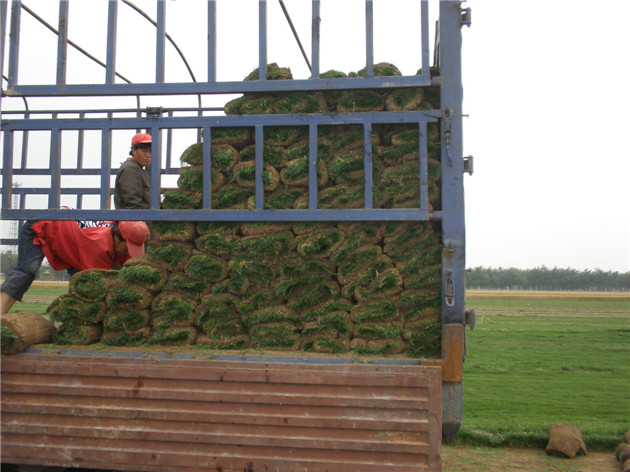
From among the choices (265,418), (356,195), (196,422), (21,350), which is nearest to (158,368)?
(196,422)

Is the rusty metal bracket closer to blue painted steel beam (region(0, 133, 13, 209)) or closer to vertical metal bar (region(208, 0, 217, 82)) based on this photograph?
vertical metal bar (region(208, 0, 217, 82))

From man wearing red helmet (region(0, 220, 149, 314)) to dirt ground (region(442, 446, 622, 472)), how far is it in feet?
15.0

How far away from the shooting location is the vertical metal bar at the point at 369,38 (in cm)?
364

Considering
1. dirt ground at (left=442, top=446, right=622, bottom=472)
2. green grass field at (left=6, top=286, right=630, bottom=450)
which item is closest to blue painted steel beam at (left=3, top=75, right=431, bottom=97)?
green grass field at (left=6, top=286, right=630, bottom=450)

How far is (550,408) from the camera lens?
9.49 metres

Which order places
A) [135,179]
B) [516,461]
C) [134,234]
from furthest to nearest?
[516,461], [135,179], [134,234]

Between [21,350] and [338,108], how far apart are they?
2808 millimetres

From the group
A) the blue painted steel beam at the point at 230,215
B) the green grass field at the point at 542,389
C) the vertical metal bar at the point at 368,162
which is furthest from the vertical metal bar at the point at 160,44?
the green grass field at the point at 542,389

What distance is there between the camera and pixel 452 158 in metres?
3.49

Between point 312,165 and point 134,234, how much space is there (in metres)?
1.69

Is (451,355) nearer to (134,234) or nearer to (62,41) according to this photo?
(134,234)

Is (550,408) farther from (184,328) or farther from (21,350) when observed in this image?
(21,350)

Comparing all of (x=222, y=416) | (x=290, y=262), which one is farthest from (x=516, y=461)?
(x=222, y=416)

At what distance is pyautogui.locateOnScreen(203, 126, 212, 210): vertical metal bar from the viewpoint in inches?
147
